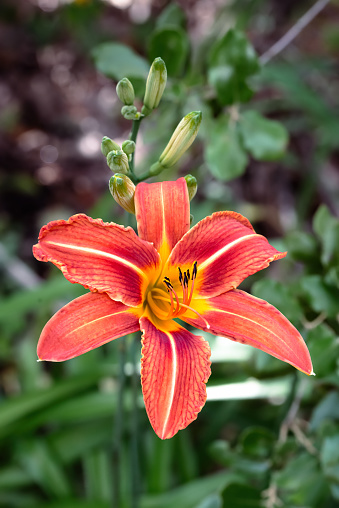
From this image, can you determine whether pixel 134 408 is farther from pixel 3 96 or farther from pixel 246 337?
pixel 3 96

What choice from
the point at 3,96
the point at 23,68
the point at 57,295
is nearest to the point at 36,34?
the point at 23,68

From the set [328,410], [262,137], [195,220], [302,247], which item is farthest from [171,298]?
[195,220]

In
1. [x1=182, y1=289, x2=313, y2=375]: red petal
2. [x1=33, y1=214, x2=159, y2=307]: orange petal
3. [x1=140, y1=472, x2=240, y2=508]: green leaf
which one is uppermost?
[x1=33, y1=214, x2=159, y2=307]: orange petal

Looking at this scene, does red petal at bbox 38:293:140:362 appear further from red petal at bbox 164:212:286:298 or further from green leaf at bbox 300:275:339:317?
green leaf at bbox 300:275:339:317

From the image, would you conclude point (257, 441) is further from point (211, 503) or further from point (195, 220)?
point (195, 220)

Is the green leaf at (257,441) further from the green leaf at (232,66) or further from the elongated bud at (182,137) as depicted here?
the green leaf at (232,66)

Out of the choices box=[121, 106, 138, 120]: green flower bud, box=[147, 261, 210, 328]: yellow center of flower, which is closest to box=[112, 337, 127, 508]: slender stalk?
box=[147, 261, 210, 328]: yellow center of flower
